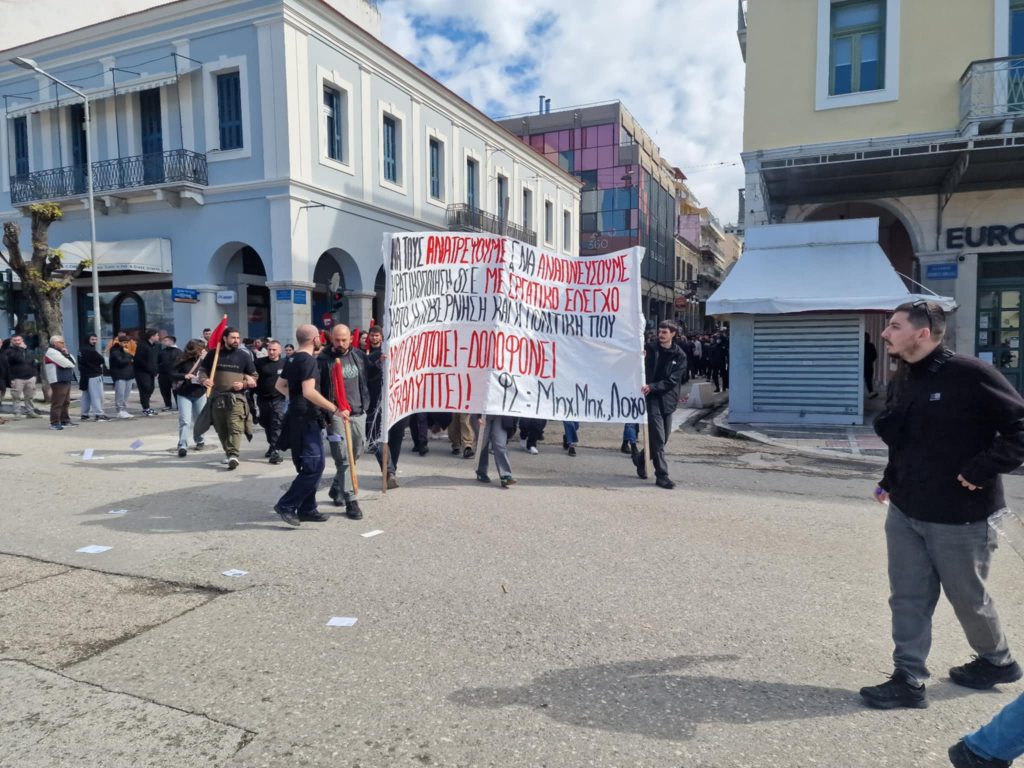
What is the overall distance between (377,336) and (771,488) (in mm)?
5220

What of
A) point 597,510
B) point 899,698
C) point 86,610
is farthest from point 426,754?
point 597,510

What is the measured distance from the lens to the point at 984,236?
14.1m

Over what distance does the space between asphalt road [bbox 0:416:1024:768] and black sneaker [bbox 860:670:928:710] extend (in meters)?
0.04

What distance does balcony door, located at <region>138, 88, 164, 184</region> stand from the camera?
20047 mm

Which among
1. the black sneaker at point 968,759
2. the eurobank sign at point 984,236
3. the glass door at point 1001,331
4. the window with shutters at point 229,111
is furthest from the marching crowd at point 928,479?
the window with shutters at point 229,111

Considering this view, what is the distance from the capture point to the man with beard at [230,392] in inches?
353

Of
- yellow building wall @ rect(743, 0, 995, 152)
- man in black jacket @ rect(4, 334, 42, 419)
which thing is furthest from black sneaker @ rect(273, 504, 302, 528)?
yellow building wall @ rect(743, 0, 995, 152)

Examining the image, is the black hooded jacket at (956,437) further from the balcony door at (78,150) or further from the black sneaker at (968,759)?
the balcony door at (78,150)

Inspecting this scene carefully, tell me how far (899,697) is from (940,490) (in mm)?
931

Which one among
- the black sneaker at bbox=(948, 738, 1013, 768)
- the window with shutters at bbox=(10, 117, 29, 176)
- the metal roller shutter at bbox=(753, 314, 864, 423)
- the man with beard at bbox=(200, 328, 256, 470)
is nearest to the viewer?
the black sneaker at bbox=(948, 738, 1013, 768)

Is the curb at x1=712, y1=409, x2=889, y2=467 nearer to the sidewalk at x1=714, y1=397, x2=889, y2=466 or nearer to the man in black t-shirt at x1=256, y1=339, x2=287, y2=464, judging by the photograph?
the sidewalk at x1=714, y1=397, x2=889, y2=466

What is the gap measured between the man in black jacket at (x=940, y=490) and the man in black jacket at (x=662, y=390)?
464cm

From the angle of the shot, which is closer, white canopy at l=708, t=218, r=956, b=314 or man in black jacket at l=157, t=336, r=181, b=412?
white canopy at l=708, t=218, r=956, b=314

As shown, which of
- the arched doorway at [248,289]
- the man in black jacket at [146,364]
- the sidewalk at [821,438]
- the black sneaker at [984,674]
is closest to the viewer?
the black sneaker at [984,674]
